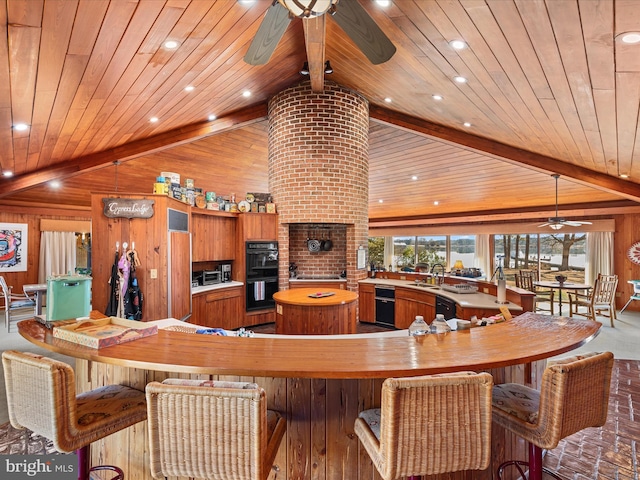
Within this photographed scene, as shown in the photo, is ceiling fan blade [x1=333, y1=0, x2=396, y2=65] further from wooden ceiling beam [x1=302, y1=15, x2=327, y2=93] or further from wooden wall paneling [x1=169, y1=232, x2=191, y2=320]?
wooden wall paneling [x1=169, y1=232, x2=191, y2=320]

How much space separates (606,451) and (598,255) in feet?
24.2

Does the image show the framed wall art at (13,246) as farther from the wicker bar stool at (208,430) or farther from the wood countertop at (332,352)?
the wicker bar stool at (208,430)

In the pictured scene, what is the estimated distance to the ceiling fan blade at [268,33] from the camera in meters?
2.12

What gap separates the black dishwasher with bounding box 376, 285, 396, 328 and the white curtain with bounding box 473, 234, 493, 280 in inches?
211

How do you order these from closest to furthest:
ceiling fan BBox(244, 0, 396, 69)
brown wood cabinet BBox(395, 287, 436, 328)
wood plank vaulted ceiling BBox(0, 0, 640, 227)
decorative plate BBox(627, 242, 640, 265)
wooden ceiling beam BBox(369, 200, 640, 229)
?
1. wood plank vaulted ceiling BBox(0, 0, 640, 227)
2. ceiling fan BBox(244, 0, 396, 69)
3. brown wood cabinet BBox(395, 287, 436, 328)
4. wooden ceiling beam BBox(369, 200, 640, 229)
5. decorative plate BBox(627, 242, 640, 265)

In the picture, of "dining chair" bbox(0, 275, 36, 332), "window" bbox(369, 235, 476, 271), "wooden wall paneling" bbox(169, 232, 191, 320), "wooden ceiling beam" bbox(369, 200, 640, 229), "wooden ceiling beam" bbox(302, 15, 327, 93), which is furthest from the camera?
"window" bbox(369, 235, 476, 271)

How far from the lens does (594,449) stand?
241 centimetres

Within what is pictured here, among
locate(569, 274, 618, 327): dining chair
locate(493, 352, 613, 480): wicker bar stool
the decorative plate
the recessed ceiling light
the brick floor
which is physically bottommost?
the brick floor

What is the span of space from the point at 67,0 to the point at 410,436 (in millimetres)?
2633

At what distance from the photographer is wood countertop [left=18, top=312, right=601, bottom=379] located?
136cm

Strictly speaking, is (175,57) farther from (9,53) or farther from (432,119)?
(432,119)

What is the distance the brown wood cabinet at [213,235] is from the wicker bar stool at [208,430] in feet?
13.4

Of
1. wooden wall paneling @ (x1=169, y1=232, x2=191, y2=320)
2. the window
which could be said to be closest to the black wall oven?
wooden wall paneling @ (x1=169, y1=232, x2=191, y2=320)

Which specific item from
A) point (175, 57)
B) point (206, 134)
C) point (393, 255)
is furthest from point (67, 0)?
point (393, 255)
